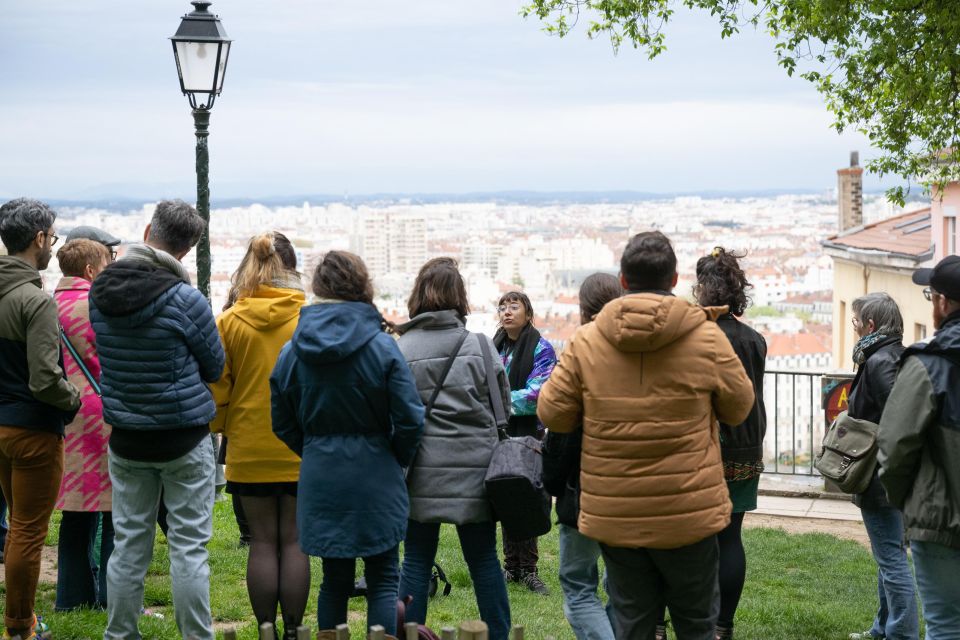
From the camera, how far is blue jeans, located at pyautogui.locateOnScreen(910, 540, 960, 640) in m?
4.13

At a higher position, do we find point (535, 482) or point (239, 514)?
point (535, 482)

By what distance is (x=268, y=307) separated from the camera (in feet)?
16.4

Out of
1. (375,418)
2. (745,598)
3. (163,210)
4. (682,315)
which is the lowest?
(745,598)

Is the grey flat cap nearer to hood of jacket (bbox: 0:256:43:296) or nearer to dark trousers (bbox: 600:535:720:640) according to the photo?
hood of jacket (bbox: 0:256:43:296)

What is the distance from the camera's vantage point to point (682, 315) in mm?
3807

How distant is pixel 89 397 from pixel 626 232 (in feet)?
373

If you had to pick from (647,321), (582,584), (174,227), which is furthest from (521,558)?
(647,321)

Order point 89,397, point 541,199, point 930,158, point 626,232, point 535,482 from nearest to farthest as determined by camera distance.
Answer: point 535,482 → point 89,397 → point 930,158 → point 626,232 → point 541,199

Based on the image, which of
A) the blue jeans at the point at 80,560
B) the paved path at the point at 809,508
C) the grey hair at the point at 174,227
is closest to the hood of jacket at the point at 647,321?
the grey hair at the point at 174,227

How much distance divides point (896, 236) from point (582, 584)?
3313 centimetres

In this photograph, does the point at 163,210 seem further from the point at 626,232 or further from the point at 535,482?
the point at 626,232

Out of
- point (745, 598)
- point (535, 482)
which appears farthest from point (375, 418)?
point (745, 598)

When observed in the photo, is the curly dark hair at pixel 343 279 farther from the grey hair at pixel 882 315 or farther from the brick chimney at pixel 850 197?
the brick chimney at pixel 850 197

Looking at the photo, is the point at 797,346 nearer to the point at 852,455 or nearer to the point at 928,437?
the point at 852,455
